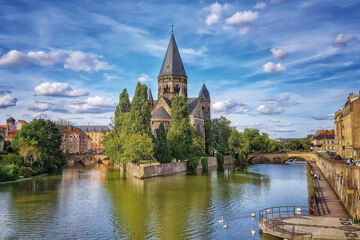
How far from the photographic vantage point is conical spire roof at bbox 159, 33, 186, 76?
103000 mm

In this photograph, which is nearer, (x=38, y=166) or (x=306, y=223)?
(x=306, y=223)

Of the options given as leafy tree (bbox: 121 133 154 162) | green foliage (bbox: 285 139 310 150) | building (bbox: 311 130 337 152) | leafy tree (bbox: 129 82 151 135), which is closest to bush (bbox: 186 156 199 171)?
leafy tree (bbox: 129 82 151 135)

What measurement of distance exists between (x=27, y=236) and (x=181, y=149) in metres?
43.7

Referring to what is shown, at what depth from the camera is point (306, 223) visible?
22562mm

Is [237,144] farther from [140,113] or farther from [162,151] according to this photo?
[140,113]

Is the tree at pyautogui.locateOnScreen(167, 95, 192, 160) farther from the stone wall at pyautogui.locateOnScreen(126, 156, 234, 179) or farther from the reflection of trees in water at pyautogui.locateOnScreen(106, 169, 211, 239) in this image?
the reflection of trees in water at pyautogui.locateOnScreen(106, 169, 211, 239)

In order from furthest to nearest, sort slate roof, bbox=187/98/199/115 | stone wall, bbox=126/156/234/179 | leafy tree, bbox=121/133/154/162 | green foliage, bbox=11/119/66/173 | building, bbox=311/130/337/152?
1. building, bbox=311/130/337/152
2. slate roof, bbox=187/98/199/115
3. green foliage, bbox=11/119/66/173
4. leafy tree, bbox=121/133/154/162
5. stone wall, bbox=126/156/234/179

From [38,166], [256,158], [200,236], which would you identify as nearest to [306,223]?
[200,236]

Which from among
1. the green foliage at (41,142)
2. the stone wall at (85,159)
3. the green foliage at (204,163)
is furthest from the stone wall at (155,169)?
the stone wall at (85,159)

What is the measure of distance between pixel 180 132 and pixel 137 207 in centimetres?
3568

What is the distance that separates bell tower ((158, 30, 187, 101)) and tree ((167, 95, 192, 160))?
33.4 meters

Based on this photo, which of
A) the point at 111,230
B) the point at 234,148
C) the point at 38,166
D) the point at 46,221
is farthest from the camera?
the point at 234,148

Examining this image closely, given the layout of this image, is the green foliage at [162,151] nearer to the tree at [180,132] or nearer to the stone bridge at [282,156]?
the tree at [180,132]

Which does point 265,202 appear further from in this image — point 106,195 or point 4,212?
point 4,212
